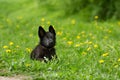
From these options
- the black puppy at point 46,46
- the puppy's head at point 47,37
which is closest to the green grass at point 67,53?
the black puppy at point 46,46

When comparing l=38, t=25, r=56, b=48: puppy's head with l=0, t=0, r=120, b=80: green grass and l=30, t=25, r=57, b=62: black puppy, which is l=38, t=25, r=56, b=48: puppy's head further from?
l=0, t=0, r=120, b=80: green grass

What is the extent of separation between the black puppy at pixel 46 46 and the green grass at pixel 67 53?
0.23 m

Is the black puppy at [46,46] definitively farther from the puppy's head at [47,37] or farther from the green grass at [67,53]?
the green grass at [67,53]

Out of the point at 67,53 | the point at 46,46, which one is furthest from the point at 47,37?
the point at 67,53

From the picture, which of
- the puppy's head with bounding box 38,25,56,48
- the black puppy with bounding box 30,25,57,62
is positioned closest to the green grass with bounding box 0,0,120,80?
the black puppy with bounding box 30,25,57,62

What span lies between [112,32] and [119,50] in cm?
511

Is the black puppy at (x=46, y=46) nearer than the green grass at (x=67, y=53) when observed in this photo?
No

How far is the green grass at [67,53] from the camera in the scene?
891cm

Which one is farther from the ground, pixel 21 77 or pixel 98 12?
pixel 21 77

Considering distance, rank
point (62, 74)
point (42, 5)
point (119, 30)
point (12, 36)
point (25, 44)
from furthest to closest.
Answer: point (42, 5)
point (119, 30)
point (12, 36)
point (25, 44)
point (62, 74)

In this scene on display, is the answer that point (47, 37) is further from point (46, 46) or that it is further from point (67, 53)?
point (67, 53)

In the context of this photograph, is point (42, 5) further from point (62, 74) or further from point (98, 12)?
point (62, 74)

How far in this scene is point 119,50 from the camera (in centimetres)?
1133

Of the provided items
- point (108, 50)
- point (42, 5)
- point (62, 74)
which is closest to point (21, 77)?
point (62, 74)
